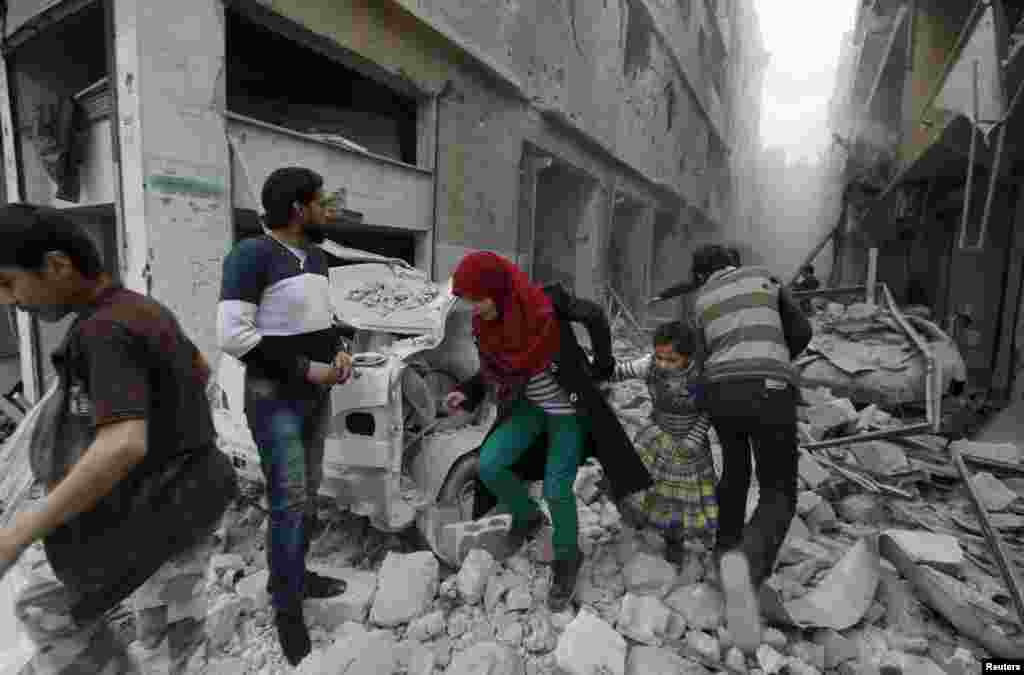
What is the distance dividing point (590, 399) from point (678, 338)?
615 mm

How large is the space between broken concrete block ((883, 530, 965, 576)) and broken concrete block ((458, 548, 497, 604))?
6.92ft

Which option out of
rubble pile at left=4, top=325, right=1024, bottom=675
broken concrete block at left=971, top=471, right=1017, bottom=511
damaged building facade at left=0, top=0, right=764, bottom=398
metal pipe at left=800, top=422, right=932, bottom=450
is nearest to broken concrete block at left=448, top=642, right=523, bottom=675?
rubble pile at left=4, top=325, right=1024, bottom=675

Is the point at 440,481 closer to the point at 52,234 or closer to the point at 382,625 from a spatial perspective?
the point at 382,625

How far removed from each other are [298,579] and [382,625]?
46cm

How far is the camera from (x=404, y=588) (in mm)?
2369

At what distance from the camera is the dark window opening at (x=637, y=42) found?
11227mm

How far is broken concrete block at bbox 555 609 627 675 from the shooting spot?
6.38 ft

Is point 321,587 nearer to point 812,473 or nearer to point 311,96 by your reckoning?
point 812,473

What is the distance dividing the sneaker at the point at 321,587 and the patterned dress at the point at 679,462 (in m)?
1.58

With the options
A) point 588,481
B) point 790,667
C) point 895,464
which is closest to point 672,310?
point 895,464

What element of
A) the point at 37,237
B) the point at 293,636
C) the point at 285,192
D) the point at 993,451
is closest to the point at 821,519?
the point at 993,451

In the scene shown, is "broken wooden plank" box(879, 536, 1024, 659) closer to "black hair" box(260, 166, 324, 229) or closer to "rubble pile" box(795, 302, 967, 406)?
"black hair" box(260, 166, 324, 229)

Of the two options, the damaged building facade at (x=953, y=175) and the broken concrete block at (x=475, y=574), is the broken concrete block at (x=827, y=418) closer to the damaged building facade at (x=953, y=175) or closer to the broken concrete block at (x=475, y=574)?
the damaged building facade at (x=953, y=175)

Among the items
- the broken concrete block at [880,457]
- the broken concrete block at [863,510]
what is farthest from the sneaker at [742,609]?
the broken concrete block at [880,457]
